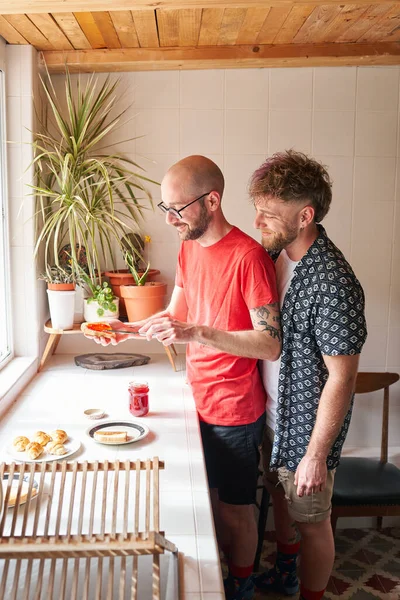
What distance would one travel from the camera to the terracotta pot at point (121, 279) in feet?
10.2

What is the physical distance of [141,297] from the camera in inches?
118

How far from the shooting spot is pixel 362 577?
293 centimetres

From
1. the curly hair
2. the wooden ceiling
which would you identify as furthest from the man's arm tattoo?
the wooden ceiling

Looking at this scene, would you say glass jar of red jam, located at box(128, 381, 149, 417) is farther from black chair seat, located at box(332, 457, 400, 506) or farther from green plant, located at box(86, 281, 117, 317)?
black chair seat, located at box(332, 457, 400, 506)

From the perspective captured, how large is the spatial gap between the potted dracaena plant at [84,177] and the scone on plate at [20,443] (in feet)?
3.39

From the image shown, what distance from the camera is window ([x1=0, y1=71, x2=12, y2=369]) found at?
2.84 m

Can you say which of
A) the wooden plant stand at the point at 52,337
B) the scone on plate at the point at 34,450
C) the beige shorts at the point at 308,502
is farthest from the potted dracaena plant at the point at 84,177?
the beige shorts at the point at 308,502

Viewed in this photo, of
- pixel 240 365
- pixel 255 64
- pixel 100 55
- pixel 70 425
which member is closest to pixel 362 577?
pixel 240 365

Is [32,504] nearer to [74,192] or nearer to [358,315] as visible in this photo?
[358,315]

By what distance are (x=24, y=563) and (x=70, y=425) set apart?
0.93 metres

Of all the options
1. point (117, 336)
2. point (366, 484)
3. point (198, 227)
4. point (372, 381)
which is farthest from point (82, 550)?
point (372, 381)

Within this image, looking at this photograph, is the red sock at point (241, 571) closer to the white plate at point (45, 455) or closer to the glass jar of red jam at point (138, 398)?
the glass jar of red jam at point (138, 398)

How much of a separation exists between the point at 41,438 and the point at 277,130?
7.01ft

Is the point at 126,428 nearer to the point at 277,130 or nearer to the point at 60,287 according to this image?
the point at 60,287
